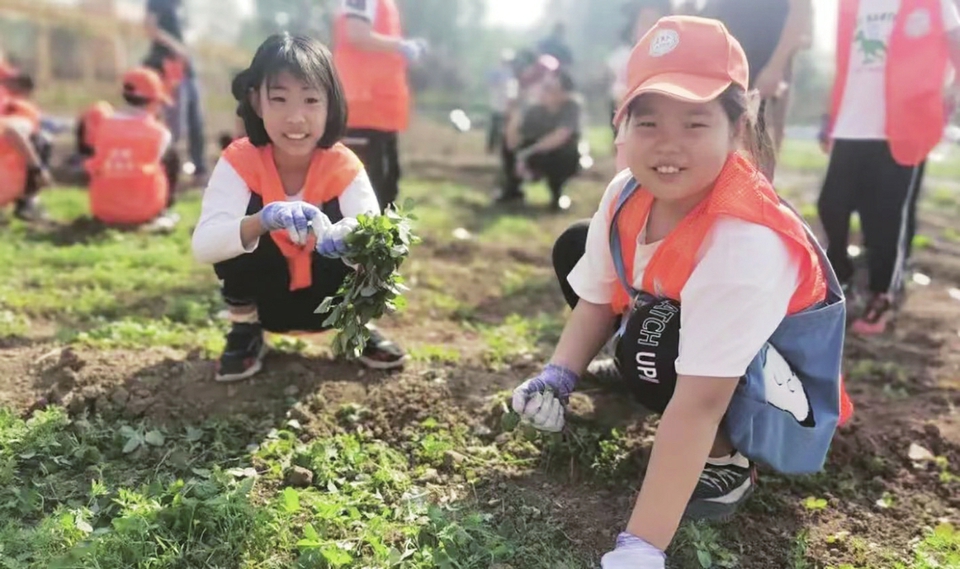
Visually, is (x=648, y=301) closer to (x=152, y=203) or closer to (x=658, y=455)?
(x=658, y=455)

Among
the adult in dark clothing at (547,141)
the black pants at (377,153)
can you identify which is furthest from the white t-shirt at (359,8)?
the adult in dark clothing at (547,141)

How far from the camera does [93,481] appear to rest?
213 cm

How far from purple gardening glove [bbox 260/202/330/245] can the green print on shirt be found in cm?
258

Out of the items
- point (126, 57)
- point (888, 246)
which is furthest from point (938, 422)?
point (126, 57)

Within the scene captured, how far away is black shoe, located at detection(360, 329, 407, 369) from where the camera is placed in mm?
2822

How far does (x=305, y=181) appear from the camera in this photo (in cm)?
260

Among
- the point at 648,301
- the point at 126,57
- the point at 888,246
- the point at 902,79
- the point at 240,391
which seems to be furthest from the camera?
the point at 126,57

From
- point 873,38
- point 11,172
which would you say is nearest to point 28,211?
point 11,172

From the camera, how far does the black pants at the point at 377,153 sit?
4211 millimetres

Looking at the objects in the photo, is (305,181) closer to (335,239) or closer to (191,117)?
(335,239)

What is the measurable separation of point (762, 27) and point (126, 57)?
2021 cm

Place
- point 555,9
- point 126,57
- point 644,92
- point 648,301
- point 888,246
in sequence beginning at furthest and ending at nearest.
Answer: point 555,9 < point 126,57 < point 888,246 < point 648,301 < point 644,92

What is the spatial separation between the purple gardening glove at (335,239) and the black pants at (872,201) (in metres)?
2.51

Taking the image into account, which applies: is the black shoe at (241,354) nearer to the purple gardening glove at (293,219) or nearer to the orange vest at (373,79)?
the purple gardening glove at (293,219)
